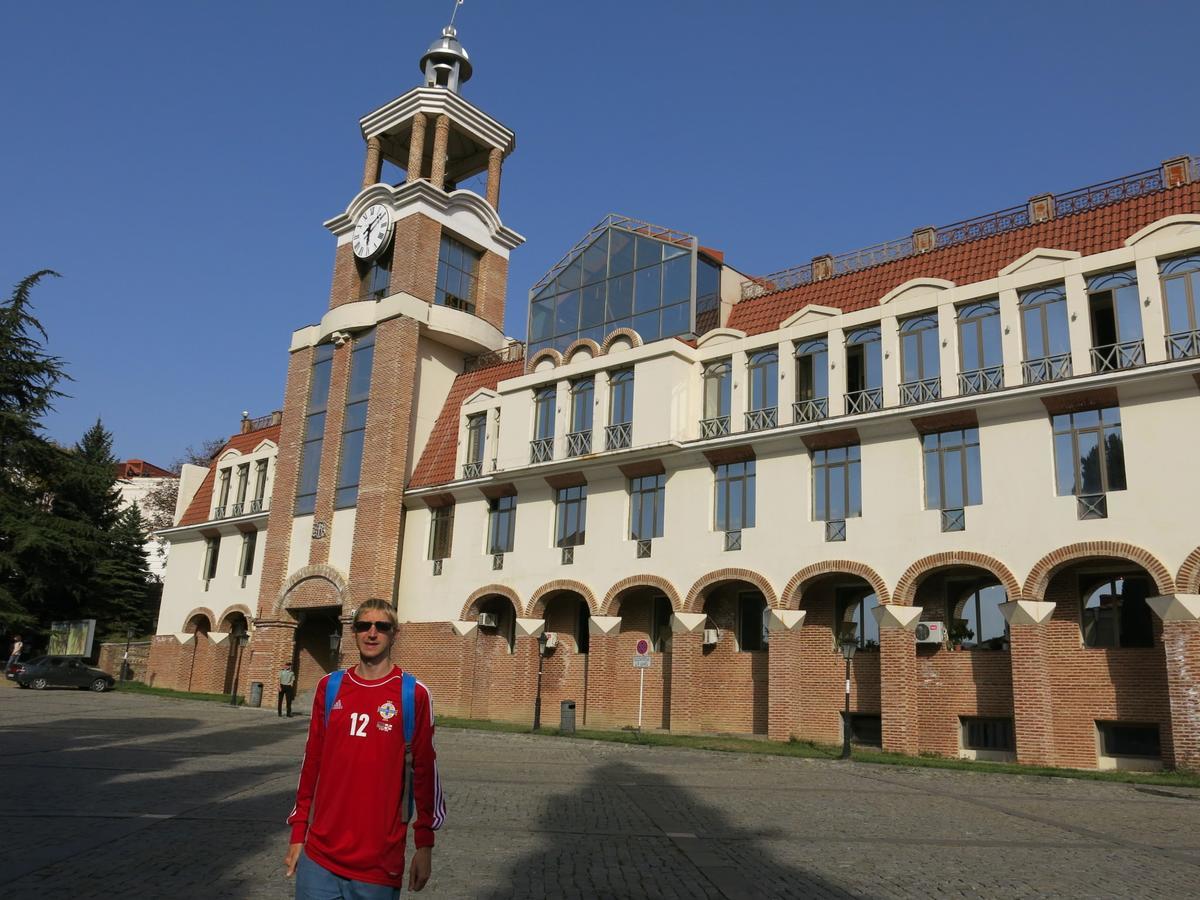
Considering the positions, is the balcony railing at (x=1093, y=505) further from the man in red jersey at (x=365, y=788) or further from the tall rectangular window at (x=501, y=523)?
the man in red jersey at (x=365, y=788)

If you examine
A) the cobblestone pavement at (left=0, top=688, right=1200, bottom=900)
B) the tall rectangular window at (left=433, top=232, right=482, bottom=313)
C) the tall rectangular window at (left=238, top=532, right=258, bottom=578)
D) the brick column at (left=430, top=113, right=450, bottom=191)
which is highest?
the brick column at (left=430, top=113, right=450, bottom=191)

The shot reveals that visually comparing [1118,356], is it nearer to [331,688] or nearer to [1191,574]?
[1191,574]

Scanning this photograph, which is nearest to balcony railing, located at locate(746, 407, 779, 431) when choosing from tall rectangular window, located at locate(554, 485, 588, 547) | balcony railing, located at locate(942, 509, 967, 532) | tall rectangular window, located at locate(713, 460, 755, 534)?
tall rectangular window, located at locate(713, 460, 755, 534)

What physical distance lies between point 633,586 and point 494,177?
19990 millimetres

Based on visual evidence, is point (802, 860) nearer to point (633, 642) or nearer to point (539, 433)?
point (633, 642)

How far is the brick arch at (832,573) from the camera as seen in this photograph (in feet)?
76.1

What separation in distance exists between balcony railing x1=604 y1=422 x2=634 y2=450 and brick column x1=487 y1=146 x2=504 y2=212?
15.0 m

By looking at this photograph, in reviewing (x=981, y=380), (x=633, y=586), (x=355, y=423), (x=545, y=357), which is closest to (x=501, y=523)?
(x=545, y=357)

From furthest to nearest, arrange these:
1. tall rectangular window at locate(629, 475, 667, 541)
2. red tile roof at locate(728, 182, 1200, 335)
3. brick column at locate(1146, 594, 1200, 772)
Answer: tall rectangular window at locate(629, 475, 667, 541) < red tile roof at locate(728, 182, 1200, 335) < brick column at locate(1146, 594, 1200, 772)

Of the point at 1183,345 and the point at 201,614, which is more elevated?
the point at 1183,345

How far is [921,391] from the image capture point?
2350 centimetres

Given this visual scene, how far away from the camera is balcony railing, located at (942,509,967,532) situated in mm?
22297

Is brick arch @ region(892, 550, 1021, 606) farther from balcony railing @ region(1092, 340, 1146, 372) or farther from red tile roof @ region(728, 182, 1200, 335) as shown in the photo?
red tile roof @ region(728, 182, 1200, 335)

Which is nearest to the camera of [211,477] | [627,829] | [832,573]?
[627,829]
